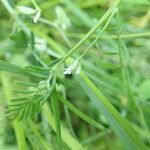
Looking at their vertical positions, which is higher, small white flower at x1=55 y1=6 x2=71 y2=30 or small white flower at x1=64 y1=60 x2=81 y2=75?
small white flower at x1=55 y1=6 x2=71 y2=30

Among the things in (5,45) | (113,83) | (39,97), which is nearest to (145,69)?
(113,83)

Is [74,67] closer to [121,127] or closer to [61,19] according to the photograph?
[121,127]

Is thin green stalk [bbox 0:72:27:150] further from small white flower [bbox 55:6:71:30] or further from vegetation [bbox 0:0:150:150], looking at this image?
small white flower [bbox 55:6:71:30]

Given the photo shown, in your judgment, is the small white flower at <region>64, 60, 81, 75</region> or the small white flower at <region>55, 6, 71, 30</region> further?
the small white flower at <region>55, 6, 71, 30</region>

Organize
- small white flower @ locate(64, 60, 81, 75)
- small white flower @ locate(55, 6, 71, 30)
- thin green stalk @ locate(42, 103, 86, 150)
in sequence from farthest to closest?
small white flower @ locate(55, 6, 71, 30) < thin green stalk @ locate(42, 103, 86, 150) < small white flower @ locate(64, 60, 81, 75)

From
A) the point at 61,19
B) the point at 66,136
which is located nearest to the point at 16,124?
the point at 66,136

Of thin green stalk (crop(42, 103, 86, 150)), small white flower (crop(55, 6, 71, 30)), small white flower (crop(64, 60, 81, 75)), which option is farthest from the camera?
small white flower (crop(55, 6, 71, 30))

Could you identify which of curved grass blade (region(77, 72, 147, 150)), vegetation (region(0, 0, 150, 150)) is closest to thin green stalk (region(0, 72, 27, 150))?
vegetation (region(0, 0, 150, 150))

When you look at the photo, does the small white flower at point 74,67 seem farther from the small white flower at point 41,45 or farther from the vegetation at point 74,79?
the small white flower at point 41,45

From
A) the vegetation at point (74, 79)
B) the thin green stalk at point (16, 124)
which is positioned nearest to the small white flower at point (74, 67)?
the vegetation at point (74, 79)

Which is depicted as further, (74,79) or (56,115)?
(74,79)
